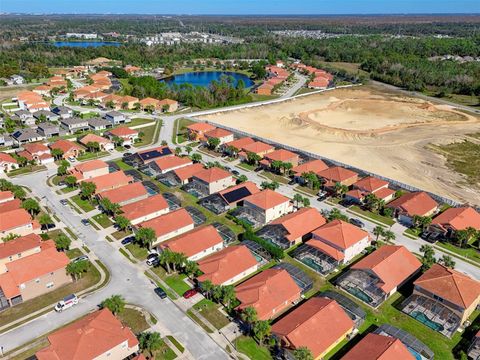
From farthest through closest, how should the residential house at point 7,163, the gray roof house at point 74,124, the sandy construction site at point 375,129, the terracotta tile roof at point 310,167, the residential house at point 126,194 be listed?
the gray roof house at point 74,124
the sandy construction site at point 375,129
the residential house at point 7,163
the terracotta tile roof at point 310,167
the residential house at point 126,194

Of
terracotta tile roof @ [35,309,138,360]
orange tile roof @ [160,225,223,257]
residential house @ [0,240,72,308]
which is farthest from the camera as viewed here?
orange tile roof @ [160,225,223,257]

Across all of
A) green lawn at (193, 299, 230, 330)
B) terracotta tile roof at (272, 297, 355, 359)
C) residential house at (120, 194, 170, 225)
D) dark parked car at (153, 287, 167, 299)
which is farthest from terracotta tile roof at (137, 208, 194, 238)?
terracotta tile roof at (272, 297, 355, 359)

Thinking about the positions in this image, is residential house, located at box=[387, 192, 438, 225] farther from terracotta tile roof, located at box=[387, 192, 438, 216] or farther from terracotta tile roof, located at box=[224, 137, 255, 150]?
terracotta tile roof, located at box=[224, 137, 255, 150]

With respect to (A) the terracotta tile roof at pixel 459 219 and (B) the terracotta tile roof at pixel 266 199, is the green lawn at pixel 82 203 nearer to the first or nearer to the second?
(B) the terracotta tile roof at pixel 266 199

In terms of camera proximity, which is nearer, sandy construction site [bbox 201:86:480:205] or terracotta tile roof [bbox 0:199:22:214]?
terracotta tile roof [bbox 0:199:22:214]

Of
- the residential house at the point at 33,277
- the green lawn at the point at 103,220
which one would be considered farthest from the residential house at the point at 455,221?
the residential house at the point at 33,277

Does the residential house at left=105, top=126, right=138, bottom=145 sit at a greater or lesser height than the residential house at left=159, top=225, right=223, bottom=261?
greater

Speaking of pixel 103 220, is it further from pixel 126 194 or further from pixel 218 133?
pixel 218 133

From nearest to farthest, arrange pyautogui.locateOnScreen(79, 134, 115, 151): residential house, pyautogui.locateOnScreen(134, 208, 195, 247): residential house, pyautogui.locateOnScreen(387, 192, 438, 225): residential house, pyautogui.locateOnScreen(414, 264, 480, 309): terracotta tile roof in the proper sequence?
1. pyautogui.locateOnScreen(414, 264, 480, 309): terracotta tile roof
2. pyautogui.locateOnScreen(134, 208, 195, 247): residential house
3. pyautogui.locateOnScreen(387, 192, 438, 225): residential house
4. pyautogui.locateOnScreen(79, 134, 115, 151): residential house
